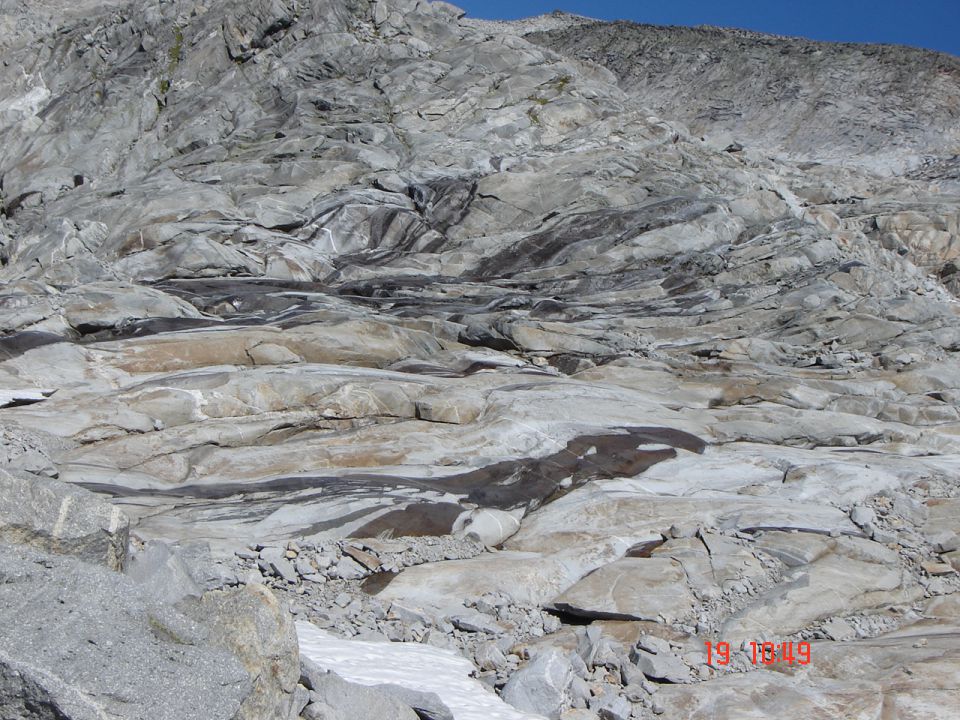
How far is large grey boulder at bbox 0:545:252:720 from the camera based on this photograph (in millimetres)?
5016

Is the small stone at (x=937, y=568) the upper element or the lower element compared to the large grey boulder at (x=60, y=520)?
lower

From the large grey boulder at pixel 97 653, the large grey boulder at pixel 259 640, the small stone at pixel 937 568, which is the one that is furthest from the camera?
the small stone at pixel 937 568

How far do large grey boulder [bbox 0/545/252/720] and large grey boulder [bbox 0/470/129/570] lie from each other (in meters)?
0.45

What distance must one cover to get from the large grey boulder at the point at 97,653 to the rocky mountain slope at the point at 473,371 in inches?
2.2

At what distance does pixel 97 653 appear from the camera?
17.6 ft

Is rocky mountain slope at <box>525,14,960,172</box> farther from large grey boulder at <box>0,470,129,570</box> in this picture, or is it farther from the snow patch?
large grey boulder at <box>0,470,129,570</box>

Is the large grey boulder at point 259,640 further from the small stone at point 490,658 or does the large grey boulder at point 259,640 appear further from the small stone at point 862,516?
the small stone at point 862,516

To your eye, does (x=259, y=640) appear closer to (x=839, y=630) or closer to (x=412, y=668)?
(x=412, y=668)

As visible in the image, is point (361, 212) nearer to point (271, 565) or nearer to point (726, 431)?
point (726, 431)

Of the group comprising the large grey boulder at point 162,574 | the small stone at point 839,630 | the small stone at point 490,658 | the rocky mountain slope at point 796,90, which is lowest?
the small stone at point 490,658

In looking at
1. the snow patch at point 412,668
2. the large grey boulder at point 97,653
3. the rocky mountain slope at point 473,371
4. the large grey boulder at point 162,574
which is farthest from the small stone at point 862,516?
the large grey boulder at point 97,653

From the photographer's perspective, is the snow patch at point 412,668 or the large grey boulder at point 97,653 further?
the snow patch at point 412,668
